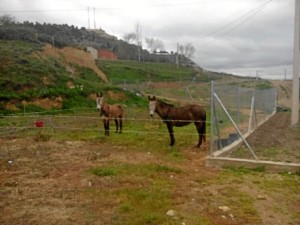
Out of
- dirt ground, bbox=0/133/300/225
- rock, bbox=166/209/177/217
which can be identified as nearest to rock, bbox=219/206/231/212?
dirt ground, bbox=0/133/300/225

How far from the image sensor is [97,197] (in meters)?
6.89

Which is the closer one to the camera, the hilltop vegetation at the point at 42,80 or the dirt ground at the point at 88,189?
the dirt ground at the point at 88,189

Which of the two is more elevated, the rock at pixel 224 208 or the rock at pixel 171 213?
the rock at pixel 171 213

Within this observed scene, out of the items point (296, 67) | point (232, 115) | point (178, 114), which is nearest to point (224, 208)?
point (178, 114)

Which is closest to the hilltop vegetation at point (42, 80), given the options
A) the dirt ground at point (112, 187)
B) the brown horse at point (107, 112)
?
the brown horse at point (107, 112)

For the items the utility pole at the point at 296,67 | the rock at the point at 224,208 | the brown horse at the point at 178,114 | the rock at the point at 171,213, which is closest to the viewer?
the rock at the point at 171,213

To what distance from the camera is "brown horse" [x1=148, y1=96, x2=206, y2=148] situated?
41.2 feet

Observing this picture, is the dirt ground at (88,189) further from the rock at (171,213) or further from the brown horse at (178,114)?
the brown horse at (178,114)

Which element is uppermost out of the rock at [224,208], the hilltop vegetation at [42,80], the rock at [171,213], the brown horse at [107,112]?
the hilltop vegetation at [42,80]

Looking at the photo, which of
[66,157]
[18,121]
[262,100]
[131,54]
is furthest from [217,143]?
[131,54]

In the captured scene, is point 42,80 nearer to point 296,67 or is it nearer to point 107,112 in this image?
point 107,112

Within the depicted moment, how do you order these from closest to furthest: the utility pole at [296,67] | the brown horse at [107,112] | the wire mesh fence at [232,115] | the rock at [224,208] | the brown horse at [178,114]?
the rock at [224,208] < the wire mesh fence at [232,115] < the brown horse at [178,114] < the brown horse at [107,112] < the utility pole at [296,67]

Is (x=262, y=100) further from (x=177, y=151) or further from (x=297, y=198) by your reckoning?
(x=297, y=198)

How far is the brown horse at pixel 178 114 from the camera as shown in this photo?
1255 centimetres
